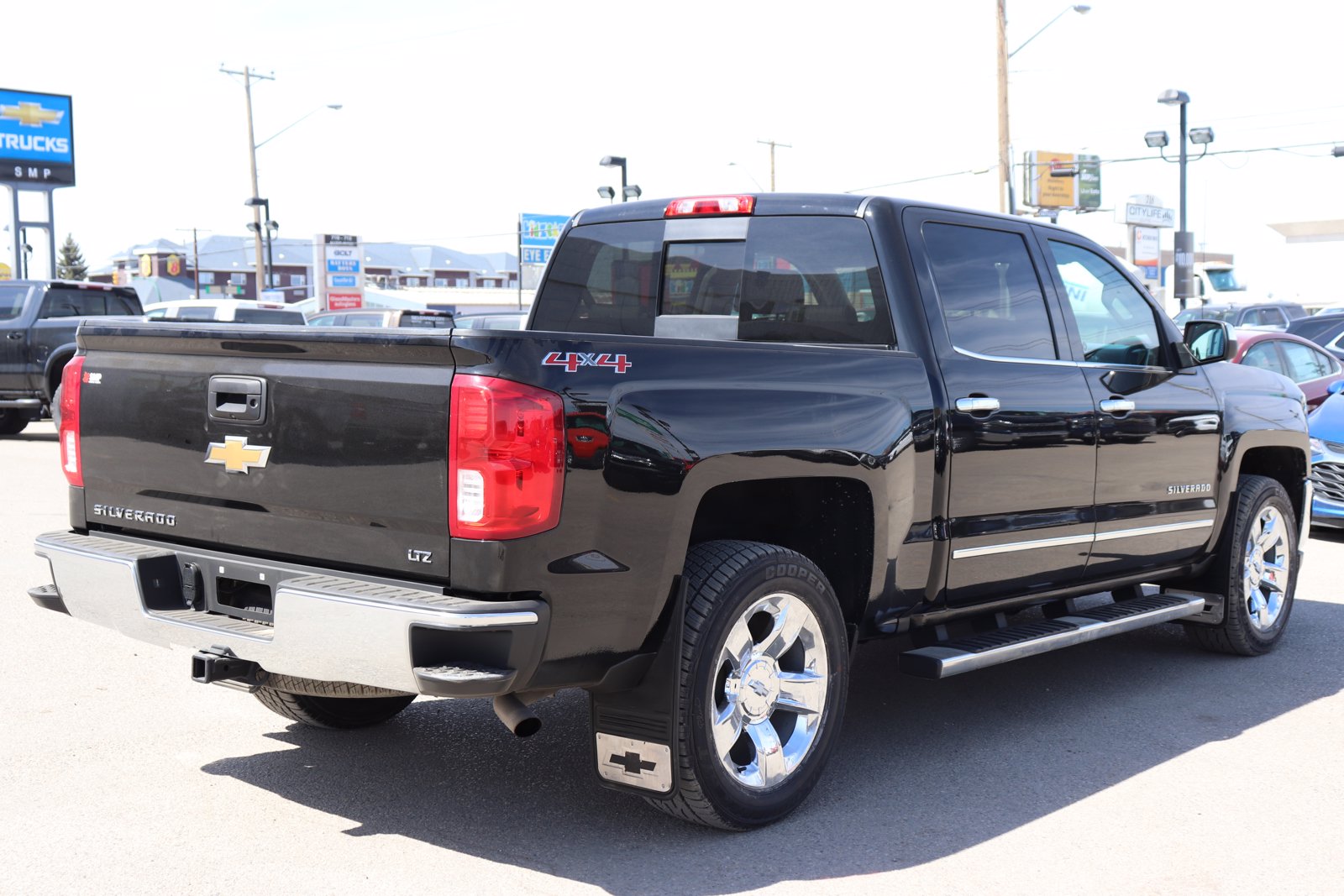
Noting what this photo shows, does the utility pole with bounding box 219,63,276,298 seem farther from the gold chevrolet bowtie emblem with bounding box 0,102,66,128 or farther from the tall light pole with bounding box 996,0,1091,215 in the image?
the tall light pole with bounding box 996,0,1091,215

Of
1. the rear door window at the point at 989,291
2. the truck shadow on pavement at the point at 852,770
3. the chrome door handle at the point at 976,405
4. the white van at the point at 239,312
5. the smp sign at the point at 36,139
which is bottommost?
the truck shadow on pavement at the point at 852,770

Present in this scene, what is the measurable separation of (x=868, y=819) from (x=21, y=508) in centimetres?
897

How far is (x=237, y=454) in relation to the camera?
3.91 metres

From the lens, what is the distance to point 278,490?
3803 mm

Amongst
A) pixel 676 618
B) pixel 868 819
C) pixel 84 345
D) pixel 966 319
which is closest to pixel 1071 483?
pixel 966 319

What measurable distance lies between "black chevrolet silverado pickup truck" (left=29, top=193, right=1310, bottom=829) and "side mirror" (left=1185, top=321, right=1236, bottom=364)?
0.18m

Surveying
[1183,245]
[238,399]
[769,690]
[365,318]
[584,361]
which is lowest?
[769,690]

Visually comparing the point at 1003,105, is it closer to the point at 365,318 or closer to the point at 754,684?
the point at 365,318

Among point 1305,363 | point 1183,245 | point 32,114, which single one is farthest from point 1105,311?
point 32,114

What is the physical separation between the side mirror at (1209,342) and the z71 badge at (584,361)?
139 inches

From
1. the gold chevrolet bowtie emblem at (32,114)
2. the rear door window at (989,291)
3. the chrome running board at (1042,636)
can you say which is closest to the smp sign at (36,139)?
the gold chevrolet bowtie emblem at (32,114)

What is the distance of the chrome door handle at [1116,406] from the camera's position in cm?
548

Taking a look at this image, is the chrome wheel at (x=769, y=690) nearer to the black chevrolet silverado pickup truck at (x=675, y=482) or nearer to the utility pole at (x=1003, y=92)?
the black chevrolet silverado pickup truck at (x=675, y=482)

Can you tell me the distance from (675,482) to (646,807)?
1264 millimetres
